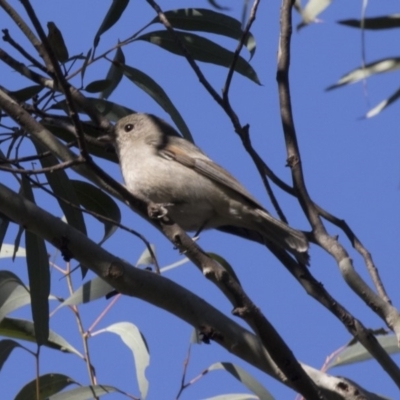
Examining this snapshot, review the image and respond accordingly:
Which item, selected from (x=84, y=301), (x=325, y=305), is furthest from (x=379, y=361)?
(x=84, y=301)

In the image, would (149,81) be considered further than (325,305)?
Yes

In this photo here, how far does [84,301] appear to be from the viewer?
309cm

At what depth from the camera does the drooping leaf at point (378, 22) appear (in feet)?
5.98

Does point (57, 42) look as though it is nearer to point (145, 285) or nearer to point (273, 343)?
point (145, 285)

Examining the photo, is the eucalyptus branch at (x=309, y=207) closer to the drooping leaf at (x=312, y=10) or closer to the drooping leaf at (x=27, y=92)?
the drooping leaf at (x=312, y=10)

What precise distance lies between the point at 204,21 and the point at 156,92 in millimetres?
322

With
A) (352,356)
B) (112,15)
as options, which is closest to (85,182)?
(112,15)

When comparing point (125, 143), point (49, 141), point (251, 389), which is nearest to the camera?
point (49, 141)

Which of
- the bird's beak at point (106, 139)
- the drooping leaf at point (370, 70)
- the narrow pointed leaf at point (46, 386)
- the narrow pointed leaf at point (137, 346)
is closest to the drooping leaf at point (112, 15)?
the bird's beak at point (106, 139)

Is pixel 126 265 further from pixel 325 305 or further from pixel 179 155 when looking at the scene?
pixel 179 155

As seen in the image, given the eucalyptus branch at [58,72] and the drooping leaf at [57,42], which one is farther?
the drooping leaf at [57,42]

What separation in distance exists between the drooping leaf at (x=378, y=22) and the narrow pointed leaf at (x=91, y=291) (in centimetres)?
151

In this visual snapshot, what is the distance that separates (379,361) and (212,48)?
4.98 ft

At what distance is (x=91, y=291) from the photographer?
3.09 m
